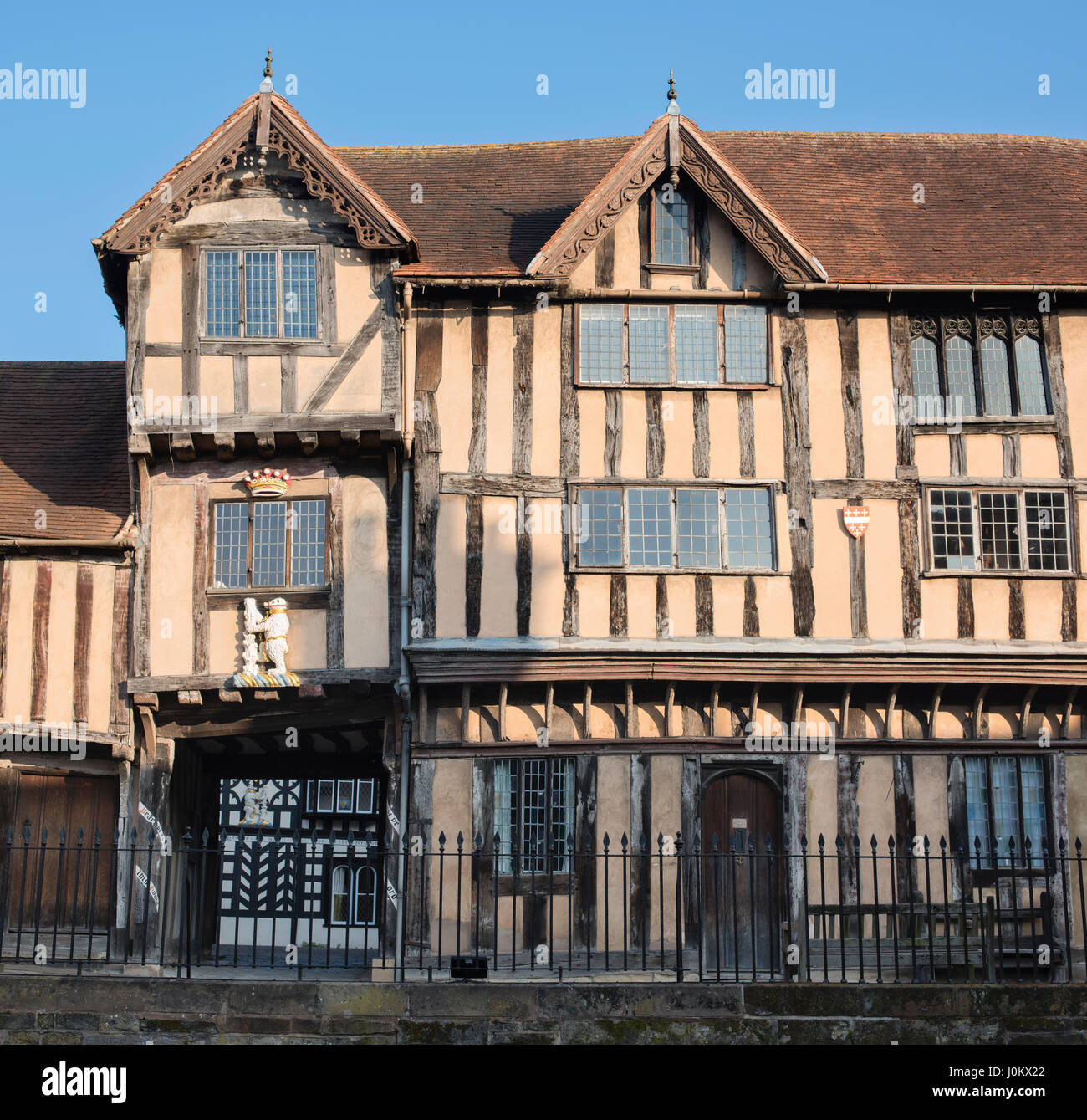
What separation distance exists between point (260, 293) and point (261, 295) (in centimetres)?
3

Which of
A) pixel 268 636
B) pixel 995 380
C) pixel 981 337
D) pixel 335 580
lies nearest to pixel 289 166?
pixel 335 580

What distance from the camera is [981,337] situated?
771 inches

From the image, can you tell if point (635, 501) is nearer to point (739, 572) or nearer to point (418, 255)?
point (739, 572)

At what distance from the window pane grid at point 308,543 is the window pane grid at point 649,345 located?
4402 mm

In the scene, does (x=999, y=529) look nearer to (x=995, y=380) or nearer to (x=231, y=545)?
(x=995, y=380)

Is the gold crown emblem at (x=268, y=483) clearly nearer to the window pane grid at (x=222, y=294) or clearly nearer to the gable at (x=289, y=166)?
the window pane grid at (x=222, y=294)

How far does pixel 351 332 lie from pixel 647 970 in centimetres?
853

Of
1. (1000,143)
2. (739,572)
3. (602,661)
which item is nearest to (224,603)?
(602,661)

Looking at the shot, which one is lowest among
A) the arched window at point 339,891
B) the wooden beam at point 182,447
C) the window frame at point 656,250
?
the arched window at point 339,891

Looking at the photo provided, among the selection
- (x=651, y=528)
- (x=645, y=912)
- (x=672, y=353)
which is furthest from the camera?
(x=672, y=353)

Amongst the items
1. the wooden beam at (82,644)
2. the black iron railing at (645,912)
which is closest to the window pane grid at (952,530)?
the black iron railing at (645,912)

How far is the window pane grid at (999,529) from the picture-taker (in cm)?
1916

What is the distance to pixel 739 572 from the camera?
61.9ft

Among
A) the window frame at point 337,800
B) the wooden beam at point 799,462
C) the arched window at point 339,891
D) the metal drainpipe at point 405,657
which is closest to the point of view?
the metal drainpipe at point 405,657
